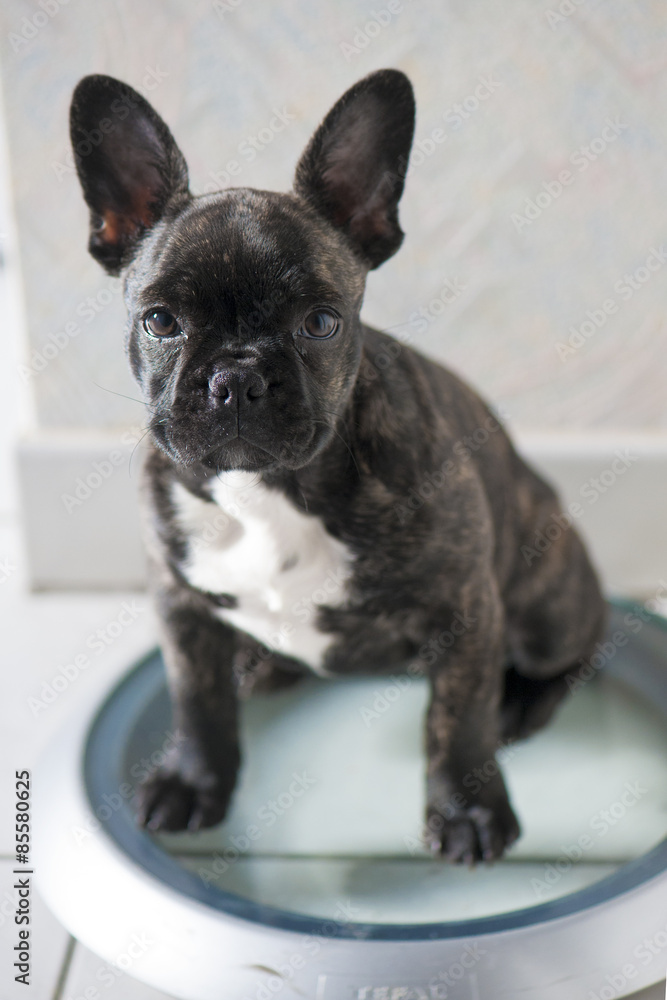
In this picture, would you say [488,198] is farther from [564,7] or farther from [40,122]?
[40,122]

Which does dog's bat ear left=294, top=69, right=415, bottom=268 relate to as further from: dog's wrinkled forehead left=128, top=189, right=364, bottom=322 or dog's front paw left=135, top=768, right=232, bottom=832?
dog's front paw left=135, top=768, right=232, bottom=832

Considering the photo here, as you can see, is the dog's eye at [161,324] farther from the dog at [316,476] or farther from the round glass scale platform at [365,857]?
the round glass scale platform at [365,857]

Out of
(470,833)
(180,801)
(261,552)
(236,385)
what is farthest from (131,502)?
(236,385)

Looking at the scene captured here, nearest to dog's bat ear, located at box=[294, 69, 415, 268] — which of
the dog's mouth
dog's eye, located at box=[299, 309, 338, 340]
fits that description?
dog's eye, located at box=[299, 309, 338, 340]

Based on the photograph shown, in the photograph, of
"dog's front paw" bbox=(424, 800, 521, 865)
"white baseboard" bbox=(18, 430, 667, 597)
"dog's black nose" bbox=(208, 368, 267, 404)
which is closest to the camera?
"dog's black nose" bbox=(208, 368, 267, 404)

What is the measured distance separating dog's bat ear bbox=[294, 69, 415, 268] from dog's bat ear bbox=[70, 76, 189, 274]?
5.3 inches

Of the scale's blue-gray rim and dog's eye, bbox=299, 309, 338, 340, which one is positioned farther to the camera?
the scale's blue-gray rim

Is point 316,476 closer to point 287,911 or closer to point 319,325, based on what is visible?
point 319,325

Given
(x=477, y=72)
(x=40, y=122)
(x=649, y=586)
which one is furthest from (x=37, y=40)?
(x=649, y=586)

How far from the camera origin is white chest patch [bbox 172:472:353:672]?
108 cm

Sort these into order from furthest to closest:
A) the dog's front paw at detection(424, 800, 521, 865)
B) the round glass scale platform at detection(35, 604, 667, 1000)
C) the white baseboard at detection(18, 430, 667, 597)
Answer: the white baseboard at detection(18, 430, 667, 597)
the dog's front paw at detection(424, 800, 521, 865)
the round glass scale platform at detection(35, 604, 667, 1000)

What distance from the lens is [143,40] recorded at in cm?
155

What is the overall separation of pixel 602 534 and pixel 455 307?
0.53 metres

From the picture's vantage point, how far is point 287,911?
1140mm
